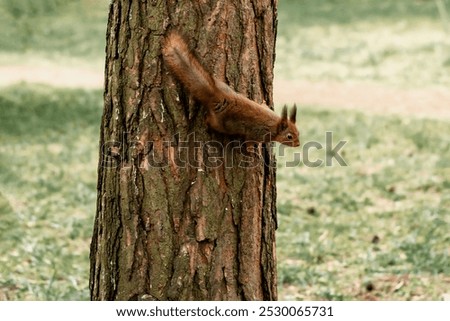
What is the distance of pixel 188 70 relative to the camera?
3.12m

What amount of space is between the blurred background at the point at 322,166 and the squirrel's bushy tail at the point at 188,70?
223cm

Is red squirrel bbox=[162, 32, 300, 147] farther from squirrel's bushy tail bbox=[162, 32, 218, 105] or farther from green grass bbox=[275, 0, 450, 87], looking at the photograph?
green grass bbox=[275, 0, 450, 87]

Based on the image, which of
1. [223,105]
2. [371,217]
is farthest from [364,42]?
[223,105]

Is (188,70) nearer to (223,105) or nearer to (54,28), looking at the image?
(223,105)

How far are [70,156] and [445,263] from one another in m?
4.41

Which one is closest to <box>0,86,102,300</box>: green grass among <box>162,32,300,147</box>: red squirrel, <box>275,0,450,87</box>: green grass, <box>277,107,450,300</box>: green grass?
<box>277,107,450,300</box>: green grass

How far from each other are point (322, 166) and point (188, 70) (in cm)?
531

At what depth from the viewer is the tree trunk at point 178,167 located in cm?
322

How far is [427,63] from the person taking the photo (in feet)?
45.4

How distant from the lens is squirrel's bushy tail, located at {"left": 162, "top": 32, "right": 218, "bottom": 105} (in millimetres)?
3125

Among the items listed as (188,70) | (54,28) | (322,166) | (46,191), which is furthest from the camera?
(54,28)
